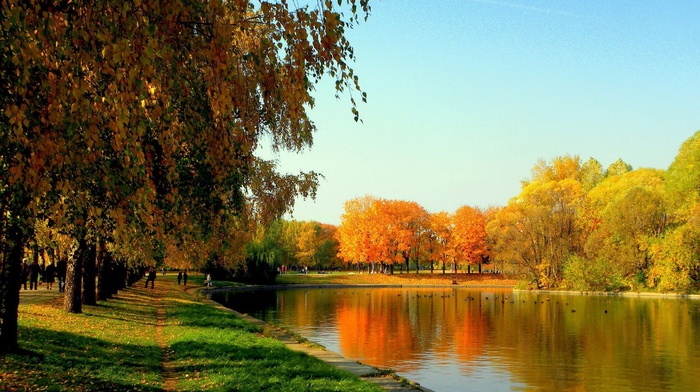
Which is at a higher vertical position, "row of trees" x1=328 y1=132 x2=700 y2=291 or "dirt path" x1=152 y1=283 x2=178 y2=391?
"row of trees" x1=328 y1=132 x2=700 y2=291

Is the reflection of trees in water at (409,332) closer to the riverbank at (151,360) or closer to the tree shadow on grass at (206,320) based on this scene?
the tree shadow on grass at (206,320)

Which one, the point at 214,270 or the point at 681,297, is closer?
the point at 681,297

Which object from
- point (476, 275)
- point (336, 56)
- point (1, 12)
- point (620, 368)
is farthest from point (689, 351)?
point (476, 275)

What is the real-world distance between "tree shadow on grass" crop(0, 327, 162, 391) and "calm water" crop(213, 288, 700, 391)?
298 inches

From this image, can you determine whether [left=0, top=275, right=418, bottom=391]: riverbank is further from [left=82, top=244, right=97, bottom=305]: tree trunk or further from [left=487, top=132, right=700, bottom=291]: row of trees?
[left=487, top=132, right=700, bottom=291]: row of trees

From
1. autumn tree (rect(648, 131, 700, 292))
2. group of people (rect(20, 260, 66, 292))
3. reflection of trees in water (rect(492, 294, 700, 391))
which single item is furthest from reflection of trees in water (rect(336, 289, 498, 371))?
autumn tree (rect(648, 131, 700, 292))

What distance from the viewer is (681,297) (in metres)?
56.5

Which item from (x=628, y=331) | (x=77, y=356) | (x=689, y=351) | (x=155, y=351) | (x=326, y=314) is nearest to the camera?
(x=77, y=356)

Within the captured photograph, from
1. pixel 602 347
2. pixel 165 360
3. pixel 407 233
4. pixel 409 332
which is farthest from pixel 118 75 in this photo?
pixel 407 233

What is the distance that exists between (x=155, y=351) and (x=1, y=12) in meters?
13.4

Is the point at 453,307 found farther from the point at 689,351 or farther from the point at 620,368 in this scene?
the point at 620,368

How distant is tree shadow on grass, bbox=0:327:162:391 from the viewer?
11.7m

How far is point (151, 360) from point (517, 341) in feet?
56.6

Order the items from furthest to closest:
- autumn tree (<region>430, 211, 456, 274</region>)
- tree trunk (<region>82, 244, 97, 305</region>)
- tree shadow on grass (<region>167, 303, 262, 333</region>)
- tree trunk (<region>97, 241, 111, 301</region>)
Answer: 1. autumn tree (<region>430, 211, 456, 274</region>)
2. tree trunk (<region>97, 241, 111, 301</region>)
3. tree trunk (<region>82, 244, 97, 305</region>)
4. tree shadow on grass (<region>167, 303, 262, 333</region>)
